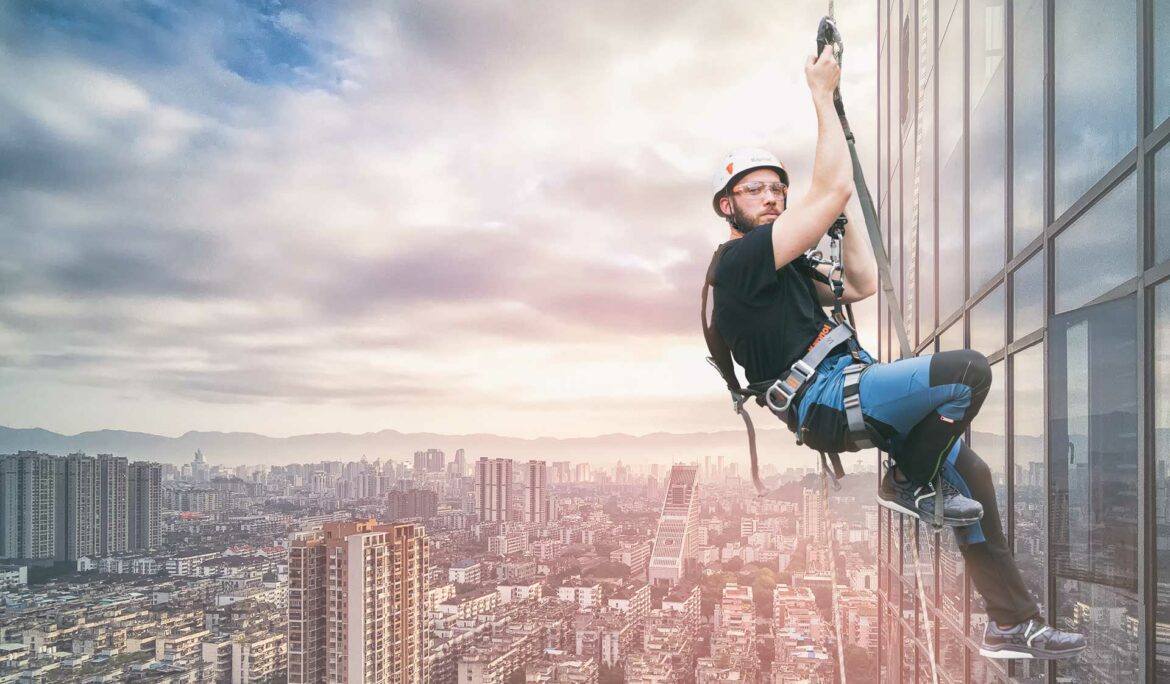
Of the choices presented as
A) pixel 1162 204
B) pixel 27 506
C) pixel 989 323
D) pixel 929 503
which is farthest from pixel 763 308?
pixel 27 506

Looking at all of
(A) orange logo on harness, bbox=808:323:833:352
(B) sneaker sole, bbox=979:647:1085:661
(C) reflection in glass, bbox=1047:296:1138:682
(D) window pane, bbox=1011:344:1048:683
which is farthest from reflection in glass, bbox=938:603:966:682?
(A) orange logo on harness, bbox=808:323:833:352

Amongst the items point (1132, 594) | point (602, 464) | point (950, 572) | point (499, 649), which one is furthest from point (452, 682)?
point (602, 464)

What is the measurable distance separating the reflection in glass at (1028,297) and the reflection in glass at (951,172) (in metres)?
1.14

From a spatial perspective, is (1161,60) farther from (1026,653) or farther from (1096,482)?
(1026,653)

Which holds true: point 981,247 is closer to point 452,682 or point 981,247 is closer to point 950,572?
point 950,572

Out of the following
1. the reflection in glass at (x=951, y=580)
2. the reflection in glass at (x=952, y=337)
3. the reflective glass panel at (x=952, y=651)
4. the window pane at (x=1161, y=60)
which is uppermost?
the window pane at (x=1161, y=60)

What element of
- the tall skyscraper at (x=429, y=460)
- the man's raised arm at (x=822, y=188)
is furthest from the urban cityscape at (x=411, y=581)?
the man's raised arm at (x=822, y=188)

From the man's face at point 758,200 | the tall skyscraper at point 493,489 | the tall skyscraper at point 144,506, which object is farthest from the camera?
the tall skyscraper at point 493,489

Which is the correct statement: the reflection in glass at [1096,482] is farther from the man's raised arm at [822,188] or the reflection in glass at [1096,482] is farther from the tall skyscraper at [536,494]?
the tall skyscraper at [536,494]

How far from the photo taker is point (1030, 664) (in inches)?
146

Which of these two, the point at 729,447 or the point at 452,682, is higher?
the point at 729,447

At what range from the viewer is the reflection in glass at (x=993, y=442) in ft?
13.3

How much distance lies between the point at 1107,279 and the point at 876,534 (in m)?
8.83

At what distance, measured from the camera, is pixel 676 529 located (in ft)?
178
